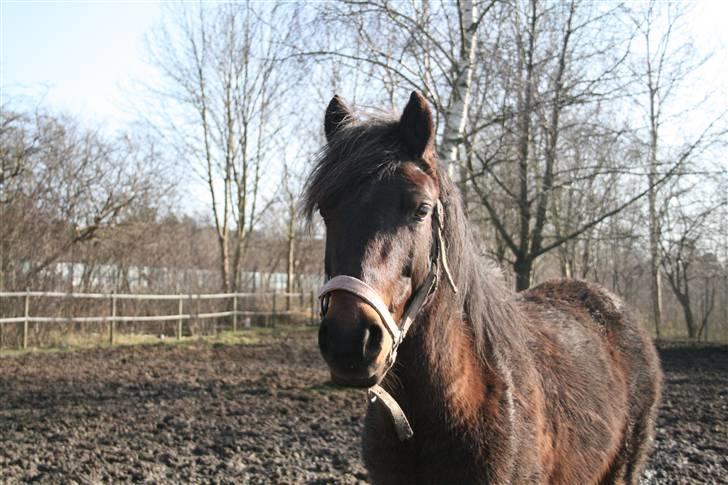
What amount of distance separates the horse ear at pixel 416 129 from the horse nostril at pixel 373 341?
32.5 inches

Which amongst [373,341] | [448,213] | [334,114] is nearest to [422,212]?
[448,213]

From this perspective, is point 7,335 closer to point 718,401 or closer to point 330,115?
point 330,115

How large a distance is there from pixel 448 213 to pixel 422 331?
528 mm

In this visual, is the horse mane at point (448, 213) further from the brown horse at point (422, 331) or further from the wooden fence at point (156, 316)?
the wooden fence at point (156, 316)

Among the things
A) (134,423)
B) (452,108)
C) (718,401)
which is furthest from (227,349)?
(718,401)

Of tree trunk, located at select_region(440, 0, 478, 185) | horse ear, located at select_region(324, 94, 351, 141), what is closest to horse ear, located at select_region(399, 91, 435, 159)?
horse ear, located at select_region(324, 94, 351, 141)

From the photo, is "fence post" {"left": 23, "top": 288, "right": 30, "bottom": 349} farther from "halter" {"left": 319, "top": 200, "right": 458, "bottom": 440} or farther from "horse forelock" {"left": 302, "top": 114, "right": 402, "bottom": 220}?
"halter" {"left": 319, "top": 200, "right": 458, "bottom": 440}

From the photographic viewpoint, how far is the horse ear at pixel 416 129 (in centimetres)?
225

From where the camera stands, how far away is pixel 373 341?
70.9 inches

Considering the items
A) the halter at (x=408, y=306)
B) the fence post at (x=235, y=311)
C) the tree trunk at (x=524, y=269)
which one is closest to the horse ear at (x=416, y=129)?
the halter at (x=408, y=306)

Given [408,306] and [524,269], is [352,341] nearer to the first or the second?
[408,306]

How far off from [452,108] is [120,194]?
1405cm

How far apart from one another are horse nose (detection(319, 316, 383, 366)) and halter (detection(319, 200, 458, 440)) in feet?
0.29

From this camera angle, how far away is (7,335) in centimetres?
1386
